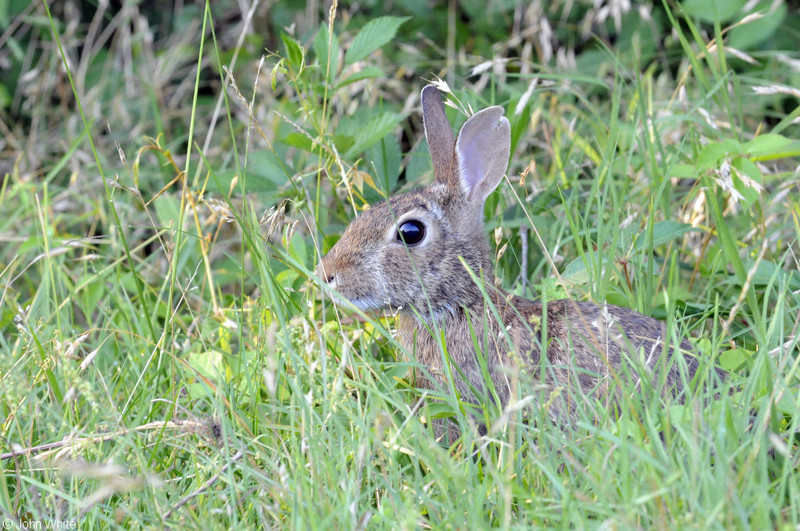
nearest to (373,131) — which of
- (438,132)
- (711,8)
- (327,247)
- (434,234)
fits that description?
(438,132)

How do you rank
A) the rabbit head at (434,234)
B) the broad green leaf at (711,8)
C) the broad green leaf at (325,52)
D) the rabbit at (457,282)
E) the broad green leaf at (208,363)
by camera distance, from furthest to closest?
the broad green leaf at (711,8) < the broad green leaf at (325,52) < the rabbit head at (434,234) < the broad green leaf at (208,363) < the rabbit at (457,282)

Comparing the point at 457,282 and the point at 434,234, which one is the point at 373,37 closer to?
the point at 434,234

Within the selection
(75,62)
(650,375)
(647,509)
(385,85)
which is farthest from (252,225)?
(75,62)

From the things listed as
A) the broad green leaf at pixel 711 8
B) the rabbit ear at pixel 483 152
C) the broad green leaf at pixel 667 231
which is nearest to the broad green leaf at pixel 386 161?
the rabbit ear at pixel 483 152

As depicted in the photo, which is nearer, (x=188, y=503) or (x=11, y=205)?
(x=188, y=503)

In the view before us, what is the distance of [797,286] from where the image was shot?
3.40 metres

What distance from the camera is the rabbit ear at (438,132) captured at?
3541mm

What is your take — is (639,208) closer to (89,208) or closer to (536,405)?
(536,405)

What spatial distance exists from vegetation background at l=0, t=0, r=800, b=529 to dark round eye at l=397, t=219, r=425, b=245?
0.65ft

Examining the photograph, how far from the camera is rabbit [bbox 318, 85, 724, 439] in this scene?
3.01 meters

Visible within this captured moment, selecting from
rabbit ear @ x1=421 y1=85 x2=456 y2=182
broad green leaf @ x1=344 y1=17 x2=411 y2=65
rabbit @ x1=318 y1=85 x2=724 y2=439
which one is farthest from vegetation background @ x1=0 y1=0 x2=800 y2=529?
rabbit ear @ x1=421 y1=85 x2=456 y2=182

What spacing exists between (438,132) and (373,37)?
1.95 ft

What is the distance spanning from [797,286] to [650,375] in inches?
41.8

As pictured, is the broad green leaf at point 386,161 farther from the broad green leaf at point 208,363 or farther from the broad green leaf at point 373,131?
the broad green leaf at point 208,363
